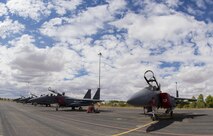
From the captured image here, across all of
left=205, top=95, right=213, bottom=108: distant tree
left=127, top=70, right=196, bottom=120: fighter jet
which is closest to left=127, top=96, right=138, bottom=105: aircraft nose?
left=127, top=70, right=196, bottom=120: fighter jet

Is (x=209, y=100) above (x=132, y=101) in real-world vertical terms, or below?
above

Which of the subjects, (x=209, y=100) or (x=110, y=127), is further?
(x=209, y=100)

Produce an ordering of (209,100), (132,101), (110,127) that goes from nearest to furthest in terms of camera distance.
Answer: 1. (110,127)
2. (132,101)
3. (209,100)

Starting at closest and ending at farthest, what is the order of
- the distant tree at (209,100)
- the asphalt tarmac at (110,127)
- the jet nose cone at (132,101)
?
the asphalt tarmac at (110,127)
the jet nose cone at (132,101)
the distant tree at (209,100)

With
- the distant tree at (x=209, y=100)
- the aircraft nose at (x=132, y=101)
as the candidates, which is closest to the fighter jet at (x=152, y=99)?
the aircraft nose at (x=132, y=101)

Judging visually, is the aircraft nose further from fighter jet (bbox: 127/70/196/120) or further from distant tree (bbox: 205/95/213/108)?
distant tree (bbox: 205/95/213/108)

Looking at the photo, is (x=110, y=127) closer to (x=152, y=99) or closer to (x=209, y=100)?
(x=152, y=99)

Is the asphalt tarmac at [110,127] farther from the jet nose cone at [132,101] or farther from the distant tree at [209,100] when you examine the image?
the distant tree at [209,100]

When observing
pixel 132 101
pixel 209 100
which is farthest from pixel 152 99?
pixel 209 100

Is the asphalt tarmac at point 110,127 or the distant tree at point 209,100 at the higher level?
the distant tree at point 209,100

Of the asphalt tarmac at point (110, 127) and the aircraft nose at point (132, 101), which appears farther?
the aircraft nose at point (132, 101)

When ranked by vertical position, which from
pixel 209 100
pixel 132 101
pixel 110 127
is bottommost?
pixel 110 127

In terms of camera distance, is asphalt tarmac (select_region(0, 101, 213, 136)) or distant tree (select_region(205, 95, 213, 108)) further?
distant tree (select_region(205, 95, 213, 108))

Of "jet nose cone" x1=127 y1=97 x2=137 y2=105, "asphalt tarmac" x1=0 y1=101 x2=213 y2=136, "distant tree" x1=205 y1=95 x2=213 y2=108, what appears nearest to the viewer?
"asphalt tarmac" x1=0 y1=101 x2=213 y2=136
